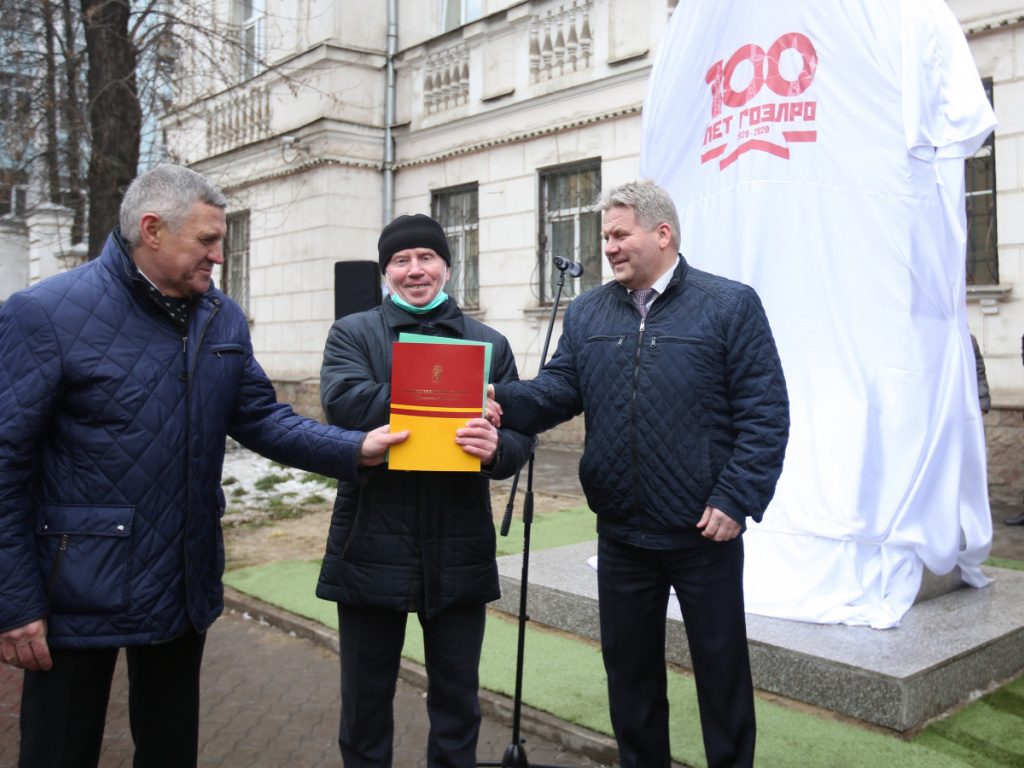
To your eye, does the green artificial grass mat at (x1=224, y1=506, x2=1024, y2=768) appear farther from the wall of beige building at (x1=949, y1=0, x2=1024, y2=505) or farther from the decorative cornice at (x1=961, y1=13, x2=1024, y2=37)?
the decorative cornice at (x1=961, y1=13, x2=1024, y2=37)

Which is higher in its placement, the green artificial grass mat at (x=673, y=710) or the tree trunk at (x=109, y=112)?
the tree trunk at (x=109, y=112)

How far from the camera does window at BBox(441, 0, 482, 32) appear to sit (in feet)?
46.2

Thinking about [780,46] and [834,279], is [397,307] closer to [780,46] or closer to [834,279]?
[834,279]

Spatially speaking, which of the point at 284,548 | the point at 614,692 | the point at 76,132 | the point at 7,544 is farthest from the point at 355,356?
the point at 76,132

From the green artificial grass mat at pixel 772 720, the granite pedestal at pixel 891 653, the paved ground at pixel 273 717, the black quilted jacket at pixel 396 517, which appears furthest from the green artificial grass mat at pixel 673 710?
the black quilted jacket at pixel 396 517

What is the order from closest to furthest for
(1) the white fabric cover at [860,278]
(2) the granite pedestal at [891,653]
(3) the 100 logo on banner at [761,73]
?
(2) the granite pedestal at [891,653]
(1) the white fabric cover at [860,278]
(3) the 100 logo on banner at [761,73]

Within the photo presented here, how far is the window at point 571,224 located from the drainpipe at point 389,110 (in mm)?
3301

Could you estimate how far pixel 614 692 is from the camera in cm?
316

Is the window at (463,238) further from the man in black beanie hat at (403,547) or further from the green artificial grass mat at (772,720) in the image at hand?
the man in black beanie hat at (403,547)

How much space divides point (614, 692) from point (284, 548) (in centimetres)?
508

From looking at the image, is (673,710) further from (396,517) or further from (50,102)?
(50,102)

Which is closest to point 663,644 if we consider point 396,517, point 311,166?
point 396,517

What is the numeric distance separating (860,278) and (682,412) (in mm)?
2185

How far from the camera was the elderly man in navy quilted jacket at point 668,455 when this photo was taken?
9.66 ft
